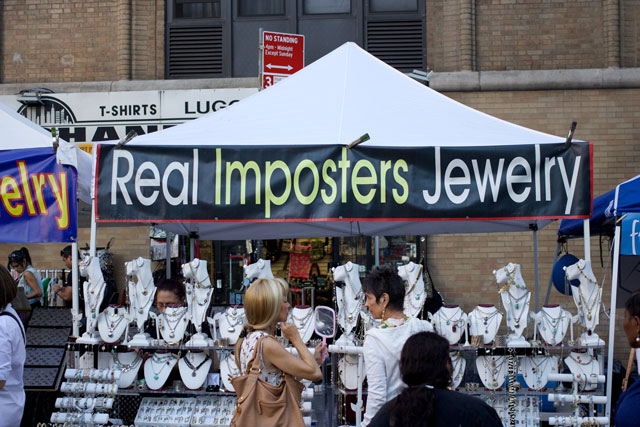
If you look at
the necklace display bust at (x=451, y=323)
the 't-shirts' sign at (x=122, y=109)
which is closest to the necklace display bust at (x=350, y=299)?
the necklace display bust at (x=451, y=323)

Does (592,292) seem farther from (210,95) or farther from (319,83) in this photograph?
(210,95)

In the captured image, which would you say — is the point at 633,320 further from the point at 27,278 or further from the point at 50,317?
the point at 27,278

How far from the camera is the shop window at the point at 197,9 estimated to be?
1144 cm

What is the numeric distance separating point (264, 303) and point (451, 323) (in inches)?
90.4

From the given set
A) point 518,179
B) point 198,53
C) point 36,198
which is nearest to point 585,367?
point 518,179

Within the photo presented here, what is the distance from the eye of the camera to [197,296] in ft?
18.3

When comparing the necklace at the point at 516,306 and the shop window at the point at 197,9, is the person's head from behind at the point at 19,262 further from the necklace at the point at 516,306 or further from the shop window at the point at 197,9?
the necklace at the point at 516,306

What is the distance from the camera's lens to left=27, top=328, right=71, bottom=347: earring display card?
253 inches

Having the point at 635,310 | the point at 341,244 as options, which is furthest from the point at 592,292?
the point at 341,244

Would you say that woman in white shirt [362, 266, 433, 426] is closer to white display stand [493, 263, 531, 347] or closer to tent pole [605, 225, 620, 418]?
white display stand [493, 263, 531, 347]

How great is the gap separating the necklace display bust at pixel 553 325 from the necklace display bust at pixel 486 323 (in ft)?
1.21

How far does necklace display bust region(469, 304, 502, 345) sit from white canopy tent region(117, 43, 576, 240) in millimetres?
1357

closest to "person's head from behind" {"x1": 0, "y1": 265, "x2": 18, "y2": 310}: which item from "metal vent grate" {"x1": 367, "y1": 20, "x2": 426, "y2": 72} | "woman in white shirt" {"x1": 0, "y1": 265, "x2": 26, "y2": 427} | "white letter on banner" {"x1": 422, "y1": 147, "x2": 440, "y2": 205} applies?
→ "woman in white shirt" {"x1": 0, "y1": 265, "x2": 26, "y2": 427}

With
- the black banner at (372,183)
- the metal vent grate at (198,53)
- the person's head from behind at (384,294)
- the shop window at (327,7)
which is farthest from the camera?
the metal vent grate at (198,53)
